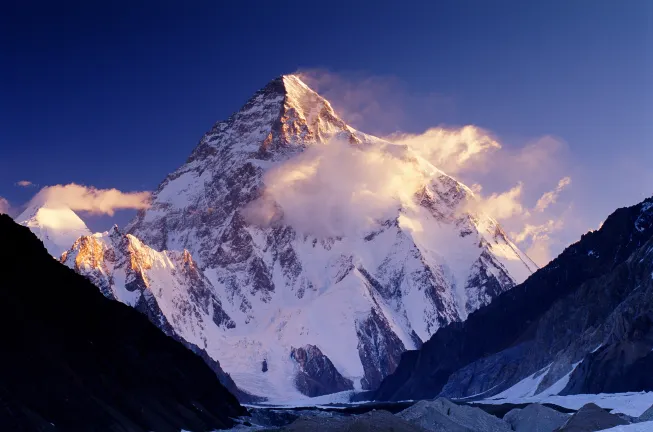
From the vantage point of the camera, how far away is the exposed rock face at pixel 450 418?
324ft

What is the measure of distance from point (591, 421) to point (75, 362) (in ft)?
172

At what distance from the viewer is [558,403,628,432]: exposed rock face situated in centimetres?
8238

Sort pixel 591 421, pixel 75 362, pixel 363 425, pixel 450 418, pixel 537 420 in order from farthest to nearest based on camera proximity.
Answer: pixel 537 420
pixel 450 418
pixel 75 362
pixel 591 421
pixel 363 425

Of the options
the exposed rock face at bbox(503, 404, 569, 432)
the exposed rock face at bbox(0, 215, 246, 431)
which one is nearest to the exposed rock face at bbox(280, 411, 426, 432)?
the exposed rock face at bbox(0, 215, 246, 431)

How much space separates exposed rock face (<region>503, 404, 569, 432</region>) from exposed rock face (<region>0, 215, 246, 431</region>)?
38.5 m

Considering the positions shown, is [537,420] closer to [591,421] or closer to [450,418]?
[450,418]

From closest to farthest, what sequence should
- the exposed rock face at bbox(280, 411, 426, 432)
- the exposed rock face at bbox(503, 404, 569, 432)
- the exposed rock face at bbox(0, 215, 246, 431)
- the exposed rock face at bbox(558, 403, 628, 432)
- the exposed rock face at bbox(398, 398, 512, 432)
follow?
the exposed rock face at bbox(280, 411, 426, 432) < the exposed rock face at bbox(558, 403, 628, 432) < the exposed rock face at bbox(0, 215, 246, 431) < the exposed rock face at bbox(398, 398, 512, 432) < the exposed rock face at bbox(503, 404, 569, 432)

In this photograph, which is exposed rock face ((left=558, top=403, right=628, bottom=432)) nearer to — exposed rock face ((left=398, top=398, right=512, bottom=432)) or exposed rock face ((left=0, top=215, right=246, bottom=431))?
exposed rock face ((left=398, top=398, right=512, bottom=432))

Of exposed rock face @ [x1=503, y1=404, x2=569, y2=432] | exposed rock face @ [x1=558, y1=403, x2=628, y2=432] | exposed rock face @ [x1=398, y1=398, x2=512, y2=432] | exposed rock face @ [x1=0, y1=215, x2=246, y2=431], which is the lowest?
exposed rock face @ [x1=558, y1=403, x2=628, y2=432]

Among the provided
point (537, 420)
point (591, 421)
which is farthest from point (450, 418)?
point (591, 421)

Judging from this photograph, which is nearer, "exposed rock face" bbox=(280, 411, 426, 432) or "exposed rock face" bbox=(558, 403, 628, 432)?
"exposed rock face" bbox=(280, 411, 426, 432)

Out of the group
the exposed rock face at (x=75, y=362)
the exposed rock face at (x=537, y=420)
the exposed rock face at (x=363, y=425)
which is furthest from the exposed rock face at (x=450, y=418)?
the exposed rock face at (x=75, y=362)

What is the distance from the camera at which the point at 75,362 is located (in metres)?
98.4

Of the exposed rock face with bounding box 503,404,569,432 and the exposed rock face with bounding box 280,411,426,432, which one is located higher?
the exposed rock face with bounding box 280,411,426,432
